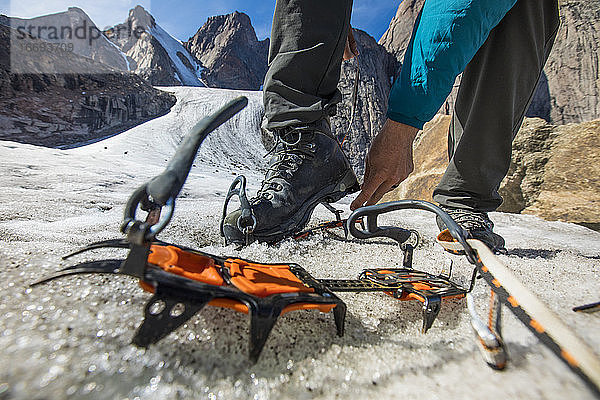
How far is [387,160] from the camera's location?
3.15ft

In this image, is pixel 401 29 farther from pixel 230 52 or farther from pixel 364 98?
pixel 230 52

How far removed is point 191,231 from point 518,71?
3.79 feet

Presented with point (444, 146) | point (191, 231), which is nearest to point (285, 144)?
point (191, 231)

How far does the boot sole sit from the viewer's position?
0.87 metres

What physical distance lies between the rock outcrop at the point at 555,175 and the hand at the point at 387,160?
176 centimetres

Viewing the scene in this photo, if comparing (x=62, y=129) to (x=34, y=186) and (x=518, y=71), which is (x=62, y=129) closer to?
(x=34, y=186)

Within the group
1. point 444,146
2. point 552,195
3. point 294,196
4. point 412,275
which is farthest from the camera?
point 444,146

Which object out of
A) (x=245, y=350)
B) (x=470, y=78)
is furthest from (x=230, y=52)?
(x=245, y=350)

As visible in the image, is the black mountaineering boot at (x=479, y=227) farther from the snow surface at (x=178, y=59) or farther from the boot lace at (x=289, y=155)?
the snow surface at (x=178, y=59)

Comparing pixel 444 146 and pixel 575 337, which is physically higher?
pixel 444 146

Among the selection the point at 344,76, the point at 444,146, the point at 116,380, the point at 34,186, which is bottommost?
the point at 34,186

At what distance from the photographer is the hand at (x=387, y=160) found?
0.94m

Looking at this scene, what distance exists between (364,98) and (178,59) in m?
13.5

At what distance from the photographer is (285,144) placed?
943mm
